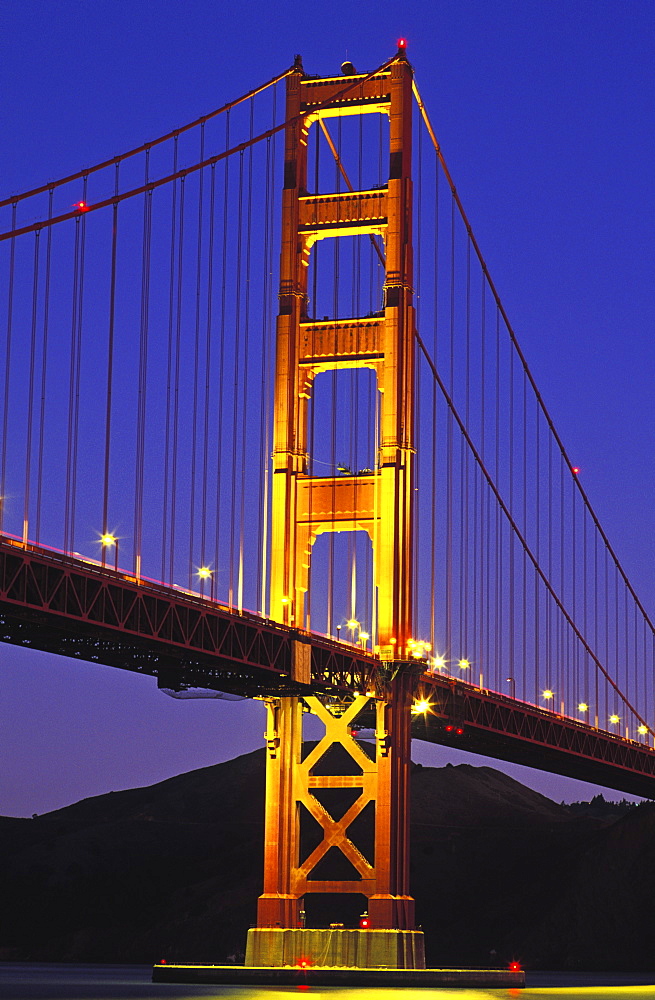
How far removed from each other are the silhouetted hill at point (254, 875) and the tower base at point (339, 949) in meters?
54.9

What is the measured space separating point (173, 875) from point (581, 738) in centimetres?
6794

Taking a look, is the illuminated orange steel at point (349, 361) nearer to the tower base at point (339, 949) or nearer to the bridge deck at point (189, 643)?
the bridge deck at point (189, 643)

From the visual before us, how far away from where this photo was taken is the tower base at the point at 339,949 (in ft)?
212

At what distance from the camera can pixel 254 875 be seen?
142375 mm

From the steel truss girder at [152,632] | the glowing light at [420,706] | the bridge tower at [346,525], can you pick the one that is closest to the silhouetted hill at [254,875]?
the glowing light at [420,706]

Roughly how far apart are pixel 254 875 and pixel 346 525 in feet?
252

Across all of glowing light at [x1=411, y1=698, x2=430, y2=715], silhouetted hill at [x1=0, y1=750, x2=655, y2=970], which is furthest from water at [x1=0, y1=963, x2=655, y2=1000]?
silhouetted hill at [x1=0, y1=750, x2=655, y2=970]

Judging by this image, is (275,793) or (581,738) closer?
(275,793)

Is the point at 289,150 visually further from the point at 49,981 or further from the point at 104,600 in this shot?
the point at 49,981

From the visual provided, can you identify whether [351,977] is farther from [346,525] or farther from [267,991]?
[346,525]

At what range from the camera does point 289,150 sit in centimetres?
7300

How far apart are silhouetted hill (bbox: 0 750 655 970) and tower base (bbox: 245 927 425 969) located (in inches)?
2161

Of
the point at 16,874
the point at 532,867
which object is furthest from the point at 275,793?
the point at 16,874

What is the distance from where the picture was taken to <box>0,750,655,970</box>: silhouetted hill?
122688mm
